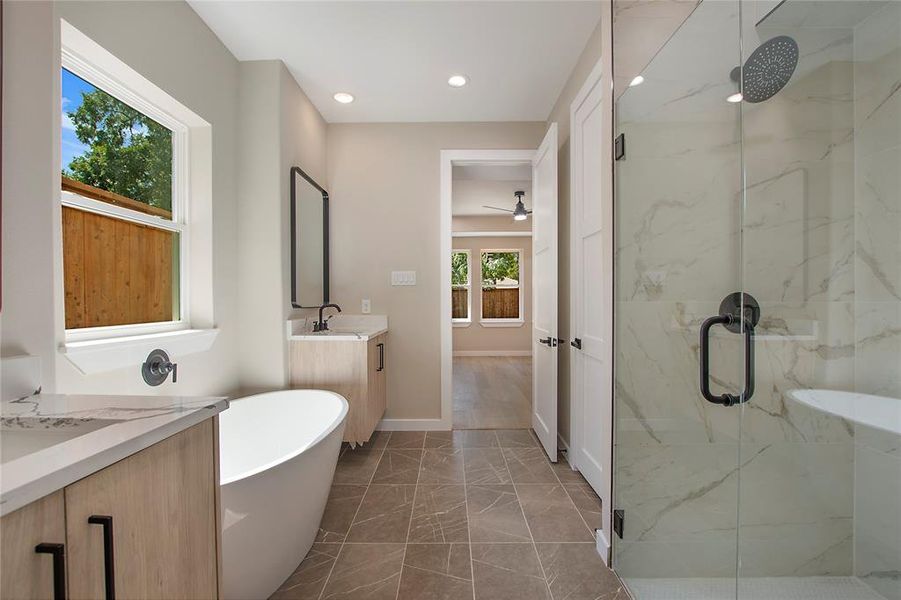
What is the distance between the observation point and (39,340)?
97 centimetres

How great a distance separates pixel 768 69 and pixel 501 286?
6276mm

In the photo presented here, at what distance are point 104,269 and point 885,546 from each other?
2961mm

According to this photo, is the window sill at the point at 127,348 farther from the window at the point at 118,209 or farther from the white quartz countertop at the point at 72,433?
the white quartz countertop at the point at 72,433

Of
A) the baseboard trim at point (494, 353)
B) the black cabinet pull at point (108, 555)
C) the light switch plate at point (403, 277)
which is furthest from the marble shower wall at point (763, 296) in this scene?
the baseboard trim at point (494, 353)

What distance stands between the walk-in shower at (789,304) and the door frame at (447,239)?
70.6 inches

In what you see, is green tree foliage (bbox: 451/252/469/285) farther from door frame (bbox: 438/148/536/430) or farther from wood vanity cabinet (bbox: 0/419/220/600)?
wood vanity cabinet (bbox: 0/419/220/600)

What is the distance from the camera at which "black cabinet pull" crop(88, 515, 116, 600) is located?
0.57 m

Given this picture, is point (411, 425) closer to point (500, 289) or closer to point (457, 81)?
point (457, 81)

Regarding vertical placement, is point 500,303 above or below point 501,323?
above

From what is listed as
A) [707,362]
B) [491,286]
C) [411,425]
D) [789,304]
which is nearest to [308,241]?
[411,425]

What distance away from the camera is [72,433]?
2.47ft

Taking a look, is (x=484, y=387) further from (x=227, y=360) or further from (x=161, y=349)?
(x=161, y=349)

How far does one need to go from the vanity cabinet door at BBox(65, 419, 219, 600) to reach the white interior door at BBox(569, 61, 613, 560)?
1.49m

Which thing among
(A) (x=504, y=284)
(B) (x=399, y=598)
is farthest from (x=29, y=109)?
(A) (x=504, y=284)
